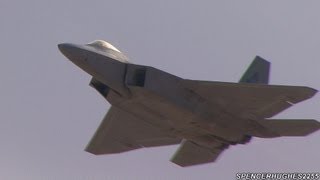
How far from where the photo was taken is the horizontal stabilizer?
26.7 m

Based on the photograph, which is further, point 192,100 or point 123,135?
point 123,135

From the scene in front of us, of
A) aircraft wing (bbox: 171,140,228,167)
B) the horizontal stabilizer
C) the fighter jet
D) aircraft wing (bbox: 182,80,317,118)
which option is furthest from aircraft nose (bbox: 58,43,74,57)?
the horizontal stabilizer

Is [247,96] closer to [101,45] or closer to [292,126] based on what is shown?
[292,126]

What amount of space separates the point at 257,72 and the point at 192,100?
19.5 ft

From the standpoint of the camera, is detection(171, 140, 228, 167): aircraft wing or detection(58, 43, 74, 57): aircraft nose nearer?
detection(58, 43, 74, 57): aircraft nose

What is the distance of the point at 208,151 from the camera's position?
1179 inches

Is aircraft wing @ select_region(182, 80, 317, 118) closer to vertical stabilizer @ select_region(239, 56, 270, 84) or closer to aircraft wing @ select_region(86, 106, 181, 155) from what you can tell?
vertical stabilizer @ select_region(239, 56, 270, 84)

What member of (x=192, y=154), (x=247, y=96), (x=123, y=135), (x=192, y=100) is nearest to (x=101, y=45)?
→ (x=192, y=100)

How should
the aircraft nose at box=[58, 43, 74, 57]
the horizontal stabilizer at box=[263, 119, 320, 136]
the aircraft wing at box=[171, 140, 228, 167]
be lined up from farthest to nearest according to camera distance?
1. the aircraft wing at box=[171, 140, 228, 167]
2. the horizontal stabilizer at box=[263, 119, 320, 136]
3. the aircraft nose at box=[58, 43, 74, 57]

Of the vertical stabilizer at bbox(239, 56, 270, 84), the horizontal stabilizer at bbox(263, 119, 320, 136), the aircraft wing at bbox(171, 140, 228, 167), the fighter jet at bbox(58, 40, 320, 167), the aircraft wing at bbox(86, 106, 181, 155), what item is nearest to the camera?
the fighter jet at bbox(58, 40, 320, 167)

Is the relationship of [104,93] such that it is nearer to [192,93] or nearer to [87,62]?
[87,62]

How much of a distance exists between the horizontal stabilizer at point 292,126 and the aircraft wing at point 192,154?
11.8ft

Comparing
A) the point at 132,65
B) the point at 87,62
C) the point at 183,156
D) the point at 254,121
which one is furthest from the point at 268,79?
the point at 87,62

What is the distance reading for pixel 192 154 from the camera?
1190 inches
